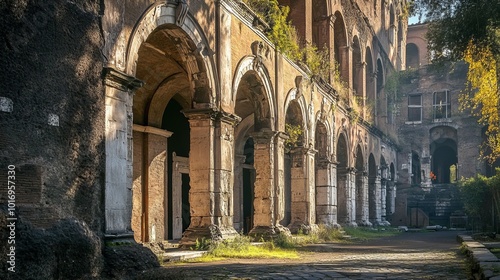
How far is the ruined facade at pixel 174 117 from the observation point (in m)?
5.77

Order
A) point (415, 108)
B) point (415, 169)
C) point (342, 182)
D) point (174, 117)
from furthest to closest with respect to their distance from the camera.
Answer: point (415, 169), point (415, 108), point (342, 182), point (174, 117)

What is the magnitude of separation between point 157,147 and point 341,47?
1003 centimetres

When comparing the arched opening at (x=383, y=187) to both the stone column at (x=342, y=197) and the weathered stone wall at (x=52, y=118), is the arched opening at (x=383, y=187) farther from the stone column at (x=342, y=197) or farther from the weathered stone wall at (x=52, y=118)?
the weathered stone wall at (x=52, y=118)

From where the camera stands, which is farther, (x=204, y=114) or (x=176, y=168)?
(x=176, y=168)

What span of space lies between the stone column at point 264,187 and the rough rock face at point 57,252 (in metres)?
6.49

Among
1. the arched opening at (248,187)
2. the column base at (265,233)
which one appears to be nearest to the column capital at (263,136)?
the column base at (265,233)

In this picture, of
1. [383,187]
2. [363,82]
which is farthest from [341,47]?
[383,187]

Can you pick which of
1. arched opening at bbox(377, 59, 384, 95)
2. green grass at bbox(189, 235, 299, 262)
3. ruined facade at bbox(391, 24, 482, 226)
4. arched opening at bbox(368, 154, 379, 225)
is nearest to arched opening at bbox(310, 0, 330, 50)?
green grass at bbox(189, 235, 299, 262)

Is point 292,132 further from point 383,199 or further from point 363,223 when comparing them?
point 383,199

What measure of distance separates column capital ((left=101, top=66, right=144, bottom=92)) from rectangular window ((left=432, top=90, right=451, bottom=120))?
28.2 metres

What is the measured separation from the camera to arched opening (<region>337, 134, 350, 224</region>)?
2025 cm

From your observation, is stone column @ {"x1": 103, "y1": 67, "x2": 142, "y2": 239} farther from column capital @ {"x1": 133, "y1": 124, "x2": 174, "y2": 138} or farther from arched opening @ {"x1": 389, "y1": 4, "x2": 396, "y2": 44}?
arched opening @ {"x1": 389, "y1": 4, "x2": 396, "y2": 44}

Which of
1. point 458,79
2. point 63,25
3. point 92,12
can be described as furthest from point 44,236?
point 458,79

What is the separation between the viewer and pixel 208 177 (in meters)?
9.87
